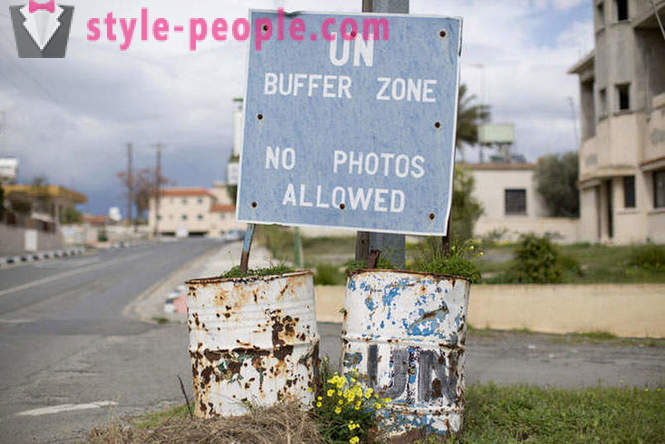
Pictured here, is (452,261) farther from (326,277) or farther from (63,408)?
(326,277)

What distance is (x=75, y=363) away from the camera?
7.45 meters

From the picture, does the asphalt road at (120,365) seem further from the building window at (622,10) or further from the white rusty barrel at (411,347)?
the building window at (622,10)

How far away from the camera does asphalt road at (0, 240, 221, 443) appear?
5.02 meters

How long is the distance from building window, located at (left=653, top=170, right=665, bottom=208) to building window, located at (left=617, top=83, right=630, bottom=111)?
316cm

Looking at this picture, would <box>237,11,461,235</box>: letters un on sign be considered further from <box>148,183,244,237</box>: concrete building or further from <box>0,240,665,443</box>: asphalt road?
<box>148,183,244,237</box>: concrete building

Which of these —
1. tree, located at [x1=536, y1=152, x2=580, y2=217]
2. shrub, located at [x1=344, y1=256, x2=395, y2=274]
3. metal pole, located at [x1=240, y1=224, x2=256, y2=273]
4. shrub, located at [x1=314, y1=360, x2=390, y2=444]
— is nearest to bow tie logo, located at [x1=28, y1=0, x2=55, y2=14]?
metal pole, located at [x1=240, y1=224, x2=256, y2=273]

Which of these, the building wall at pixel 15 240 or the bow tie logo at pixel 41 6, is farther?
the building wall at pixel 15 240

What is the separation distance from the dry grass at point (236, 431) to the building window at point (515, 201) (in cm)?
3207

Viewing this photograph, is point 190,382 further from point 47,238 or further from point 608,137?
point 47,238

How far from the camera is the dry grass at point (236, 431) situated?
3.21 metres

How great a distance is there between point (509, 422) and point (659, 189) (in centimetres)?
1984

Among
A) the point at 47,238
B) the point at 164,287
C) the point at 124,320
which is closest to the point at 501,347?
the point at 124,320

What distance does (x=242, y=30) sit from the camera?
4.25 meters

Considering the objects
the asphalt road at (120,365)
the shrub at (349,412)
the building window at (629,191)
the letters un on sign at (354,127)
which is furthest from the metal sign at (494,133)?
the shrub at (349,412)
